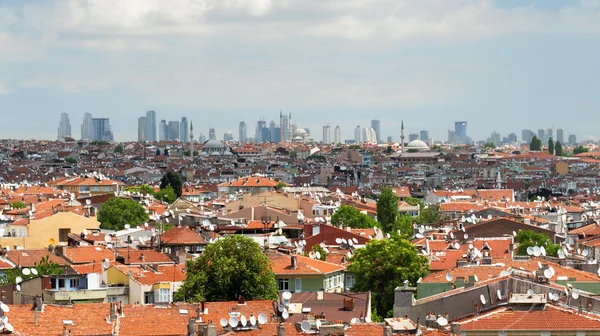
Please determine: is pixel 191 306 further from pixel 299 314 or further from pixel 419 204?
pixel 419 204

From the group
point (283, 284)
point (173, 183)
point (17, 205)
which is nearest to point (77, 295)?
point (283, 284)

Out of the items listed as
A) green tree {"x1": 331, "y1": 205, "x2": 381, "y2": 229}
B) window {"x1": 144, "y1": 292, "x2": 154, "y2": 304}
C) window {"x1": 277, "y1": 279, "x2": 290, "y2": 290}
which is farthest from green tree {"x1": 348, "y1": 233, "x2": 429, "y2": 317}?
green tree {"x1": 331, "y1": 205, "x2": 381, "y2": 229}

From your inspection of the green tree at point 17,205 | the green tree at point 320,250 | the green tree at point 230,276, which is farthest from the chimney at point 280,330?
the green tree at point 17,205

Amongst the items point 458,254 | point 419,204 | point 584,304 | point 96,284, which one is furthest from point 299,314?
point 419,204

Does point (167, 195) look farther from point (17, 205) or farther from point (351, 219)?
point (351, 219)

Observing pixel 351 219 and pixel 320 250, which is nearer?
pixel 320 250

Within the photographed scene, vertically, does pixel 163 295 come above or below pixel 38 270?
below
